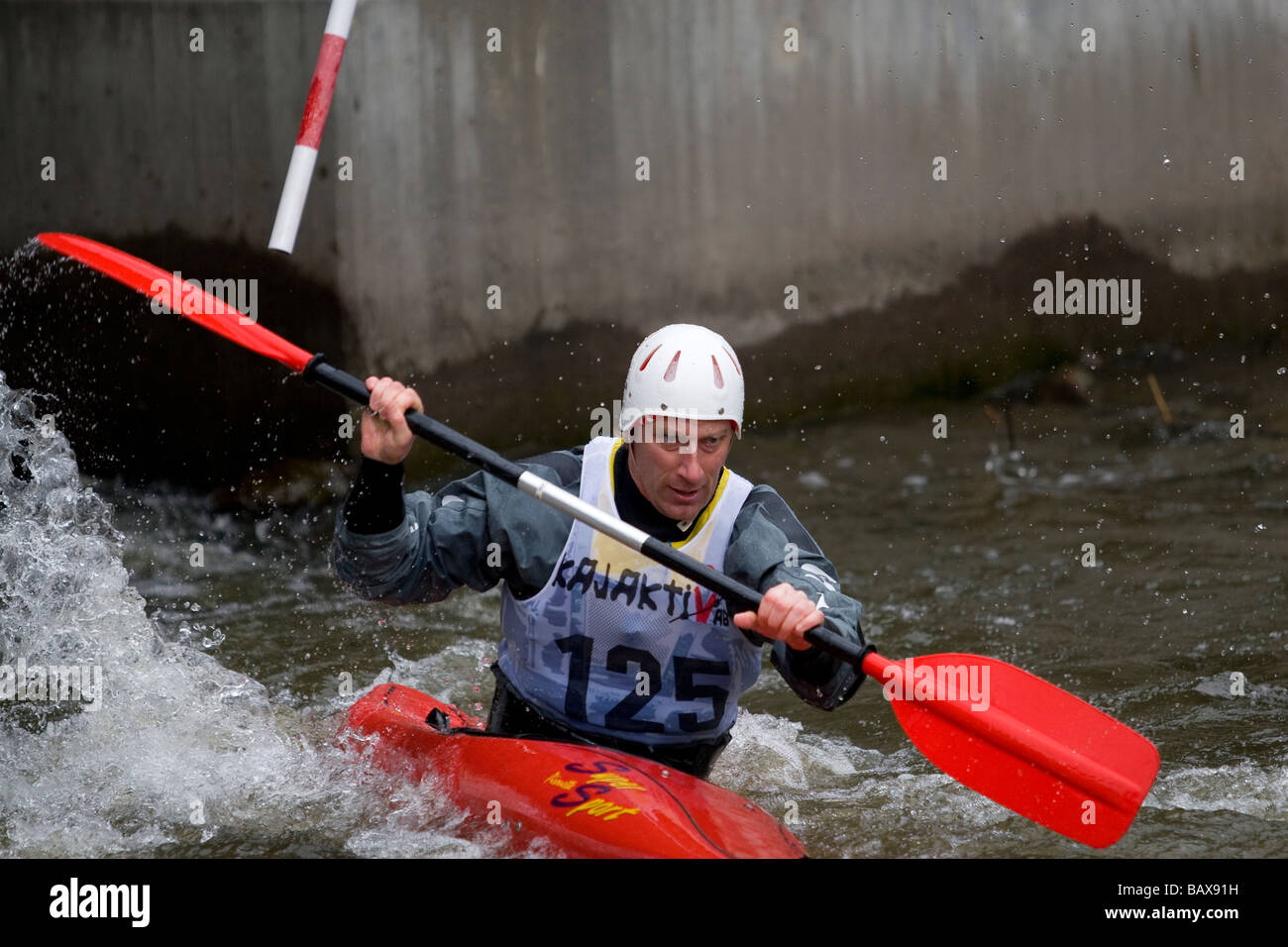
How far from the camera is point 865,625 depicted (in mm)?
6145

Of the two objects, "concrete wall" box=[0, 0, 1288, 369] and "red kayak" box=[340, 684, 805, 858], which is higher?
"concrete wall" box=[0, 0, 1288, 369]

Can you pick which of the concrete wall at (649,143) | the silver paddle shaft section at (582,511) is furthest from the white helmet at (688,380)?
the concrete wall at (649,143)

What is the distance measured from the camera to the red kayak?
298 cm

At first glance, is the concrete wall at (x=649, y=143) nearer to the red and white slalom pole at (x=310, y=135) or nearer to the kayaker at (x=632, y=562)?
the red and white slalom pole at (x=310, y=135)

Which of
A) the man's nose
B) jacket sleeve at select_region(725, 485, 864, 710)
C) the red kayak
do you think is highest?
the man's nose

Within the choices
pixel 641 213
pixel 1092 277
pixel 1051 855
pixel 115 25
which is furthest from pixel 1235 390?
pixel 115 25

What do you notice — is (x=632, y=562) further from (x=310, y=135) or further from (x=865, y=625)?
(x=865, y=625)

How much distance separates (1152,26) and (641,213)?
348 centimetres

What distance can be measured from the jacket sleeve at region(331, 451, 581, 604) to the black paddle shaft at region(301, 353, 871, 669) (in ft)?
0.42

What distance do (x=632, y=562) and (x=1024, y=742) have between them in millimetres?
983

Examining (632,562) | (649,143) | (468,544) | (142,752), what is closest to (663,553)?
(632,562)

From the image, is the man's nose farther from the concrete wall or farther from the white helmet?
the concrete wall

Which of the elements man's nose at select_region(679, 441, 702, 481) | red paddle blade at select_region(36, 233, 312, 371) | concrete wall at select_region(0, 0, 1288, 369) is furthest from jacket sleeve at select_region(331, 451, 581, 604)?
→ concrete wall at select_region(0, 0, 1288, 369)

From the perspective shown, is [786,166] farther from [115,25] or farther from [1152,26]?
[115,25]
